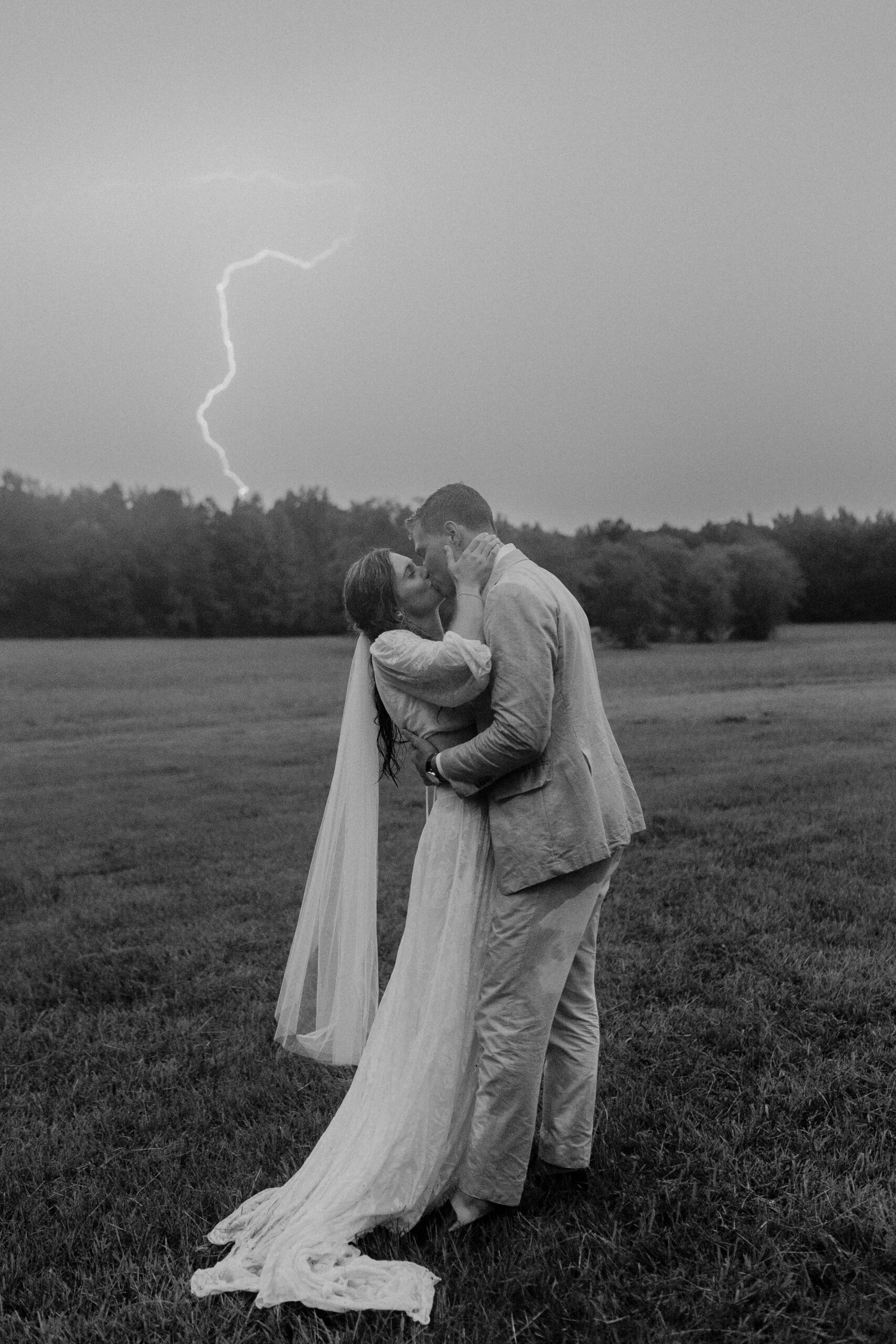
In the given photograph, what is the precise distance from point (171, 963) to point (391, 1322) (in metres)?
4.01

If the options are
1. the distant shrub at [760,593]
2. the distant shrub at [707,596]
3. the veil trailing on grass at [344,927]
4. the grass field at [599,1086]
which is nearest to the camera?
the grass field at [599,1086]

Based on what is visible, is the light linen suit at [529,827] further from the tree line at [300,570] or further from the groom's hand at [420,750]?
the tree line at [300,570]

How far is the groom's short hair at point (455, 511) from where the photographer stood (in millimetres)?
3705

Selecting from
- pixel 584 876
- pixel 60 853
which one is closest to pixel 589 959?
pixel 584 876

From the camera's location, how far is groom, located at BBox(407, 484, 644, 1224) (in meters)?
3.44

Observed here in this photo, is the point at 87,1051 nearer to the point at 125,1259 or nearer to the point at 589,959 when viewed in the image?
the point at 125,1259

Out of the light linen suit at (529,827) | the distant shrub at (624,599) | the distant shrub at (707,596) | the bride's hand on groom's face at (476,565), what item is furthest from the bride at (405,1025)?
the distant shrub at (707,596)

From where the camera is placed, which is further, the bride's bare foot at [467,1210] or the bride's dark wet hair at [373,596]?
the bride's dark wet hair at [373,596]

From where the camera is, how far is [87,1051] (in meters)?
5.46

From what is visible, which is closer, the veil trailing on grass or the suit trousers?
the suit trousers

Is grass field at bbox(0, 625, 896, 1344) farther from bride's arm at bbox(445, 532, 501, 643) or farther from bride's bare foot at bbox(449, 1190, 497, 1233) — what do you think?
bride's arm at bbox(445, 532, 501, 643)

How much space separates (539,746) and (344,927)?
136 centimetres

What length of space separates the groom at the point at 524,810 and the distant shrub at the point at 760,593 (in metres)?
61.3

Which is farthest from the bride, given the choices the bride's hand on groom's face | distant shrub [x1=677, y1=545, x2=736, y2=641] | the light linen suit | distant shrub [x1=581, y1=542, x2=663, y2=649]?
distant shrub [x1=677, y1=545, x2=736, y2=641]
